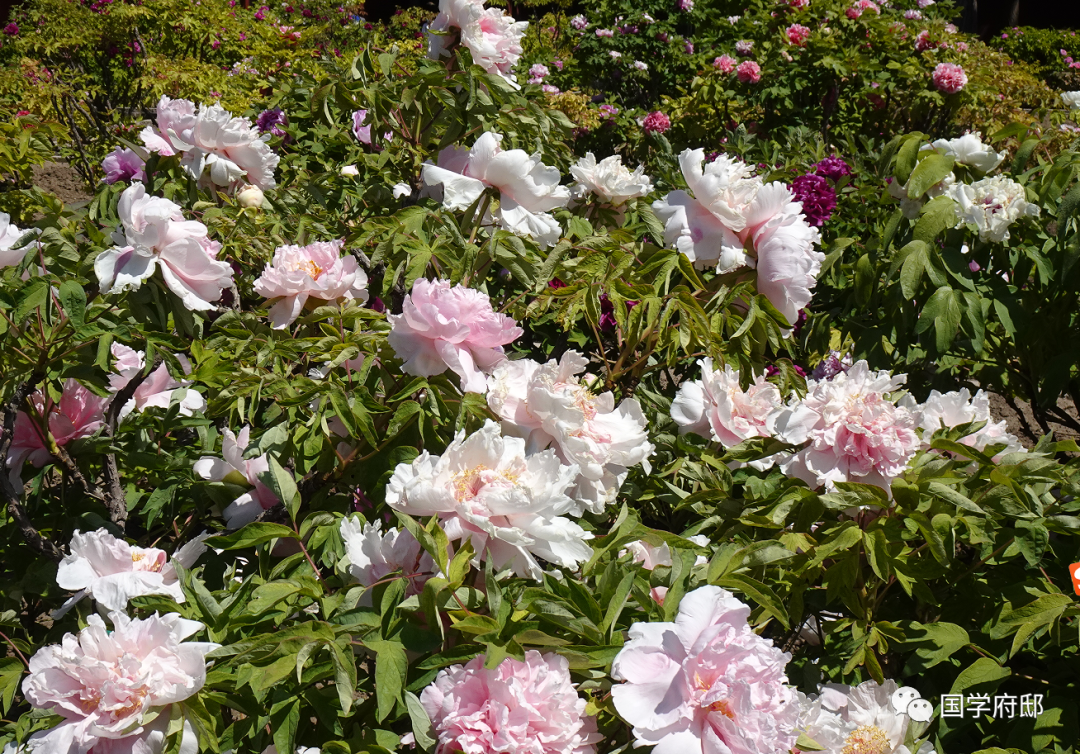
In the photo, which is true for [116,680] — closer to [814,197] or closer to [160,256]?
[160,256]

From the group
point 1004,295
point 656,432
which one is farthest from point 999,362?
point 656,432

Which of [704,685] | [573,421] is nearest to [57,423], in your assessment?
[573,421]

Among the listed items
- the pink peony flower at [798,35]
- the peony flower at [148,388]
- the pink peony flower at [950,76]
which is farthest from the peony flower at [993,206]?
the pink peony flower at [798,35]

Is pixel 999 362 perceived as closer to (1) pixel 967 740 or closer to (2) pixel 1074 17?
(1) pixel 967 740

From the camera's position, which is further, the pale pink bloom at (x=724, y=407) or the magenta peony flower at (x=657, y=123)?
the magenta peony flower at (x=657, y=123)

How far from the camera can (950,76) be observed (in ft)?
17.4

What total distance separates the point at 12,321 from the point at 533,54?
29.2ft

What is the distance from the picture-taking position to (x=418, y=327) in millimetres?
1317

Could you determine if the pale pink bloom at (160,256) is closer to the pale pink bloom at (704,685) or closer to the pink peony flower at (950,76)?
the pale pink bloom at (704,685)

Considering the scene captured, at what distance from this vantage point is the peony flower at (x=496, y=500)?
106 cm

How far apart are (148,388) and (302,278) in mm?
571

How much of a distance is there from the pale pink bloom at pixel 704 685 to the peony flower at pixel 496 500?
16cm

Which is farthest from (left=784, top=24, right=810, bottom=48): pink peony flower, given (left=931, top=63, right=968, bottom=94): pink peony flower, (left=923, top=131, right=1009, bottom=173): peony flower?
(left=923, top=131, right=1009, bottom=173): peony flower

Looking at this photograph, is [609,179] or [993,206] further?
[993,206]
